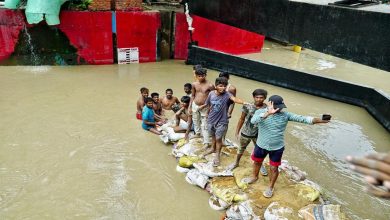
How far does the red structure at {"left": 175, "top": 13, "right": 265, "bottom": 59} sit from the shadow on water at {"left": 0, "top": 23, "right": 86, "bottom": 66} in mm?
3817

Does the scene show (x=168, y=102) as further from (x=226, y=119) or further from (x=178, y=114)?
(x=226, y=119)

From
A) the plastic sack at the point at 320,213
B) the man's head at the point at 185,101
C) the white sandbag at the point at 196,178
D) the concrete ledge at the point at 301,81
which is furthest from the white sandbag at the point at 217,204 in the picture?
the concrete ledge at the point at 301,81

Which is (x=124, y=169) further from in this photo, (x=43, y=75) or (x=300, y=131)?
→ (x=43, y=75)

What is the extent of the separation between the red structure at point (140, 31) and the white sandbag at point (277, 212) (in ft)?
28.4

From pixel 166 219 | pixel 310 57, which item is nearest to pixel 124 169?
pixel 166 219

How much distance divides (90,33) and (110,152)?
6.25 meters

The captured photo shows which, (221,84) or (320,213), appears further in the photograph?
(221,84)

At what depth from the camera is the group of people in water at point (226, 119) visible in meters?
4.18

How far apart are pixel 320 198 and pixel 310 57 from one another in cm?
1192

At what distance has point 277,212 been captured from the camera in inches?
167

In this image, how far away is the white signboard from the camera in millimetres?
11438

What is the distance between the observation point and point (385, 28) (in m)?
4.61

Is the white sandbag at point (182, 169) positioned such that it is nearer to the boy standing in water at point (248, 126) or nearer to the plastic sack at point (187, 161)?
the plastic sack at point (187, 161)

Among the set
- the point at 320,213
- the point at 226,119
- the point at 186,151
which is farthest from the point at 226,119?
the point at 320,213
